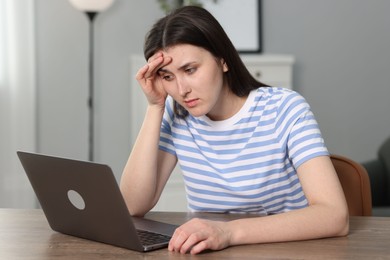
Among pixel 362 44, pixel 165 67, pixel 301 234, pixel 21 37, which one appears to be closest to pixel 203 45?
pixel 165 67

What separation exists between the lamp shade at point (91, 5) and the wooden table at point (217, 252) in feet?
9.30

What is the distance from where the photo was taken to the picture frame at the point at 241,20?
5.09 m

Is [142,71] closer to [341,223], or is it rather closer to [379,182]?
[341,223]

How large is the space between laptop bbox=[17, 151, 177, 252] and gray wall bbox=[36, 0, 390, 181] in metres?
3.14

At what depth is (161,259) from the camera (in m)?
1.71

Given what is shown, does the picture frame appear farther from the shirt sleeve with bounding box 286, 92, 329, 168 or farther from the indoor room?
the shirt sleeve with bounding box 286, 92, 329, 168

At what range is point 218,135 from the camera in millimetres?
2322

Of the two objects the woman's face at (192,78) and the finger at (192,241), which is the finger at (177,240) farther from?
the woman's face at (192,78)

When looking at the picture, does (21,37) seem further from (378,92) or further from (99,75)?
(378,92)

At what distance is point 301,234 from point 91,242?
19.2 inches

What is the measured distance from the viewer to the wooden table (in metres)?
1.74

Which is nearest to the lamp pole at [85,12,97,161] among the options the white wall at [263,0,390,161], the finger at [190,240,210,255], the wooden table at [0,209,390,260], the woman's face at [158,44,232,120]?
the white wall at [263,0,390,161]

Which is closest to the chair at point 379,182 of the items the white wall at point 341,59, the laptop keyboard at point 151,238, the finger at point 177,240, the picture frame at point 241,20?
the white wall at point 341,59

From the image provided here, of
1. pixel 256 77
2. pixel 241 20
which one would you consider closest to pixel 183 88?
pixel 256 77
